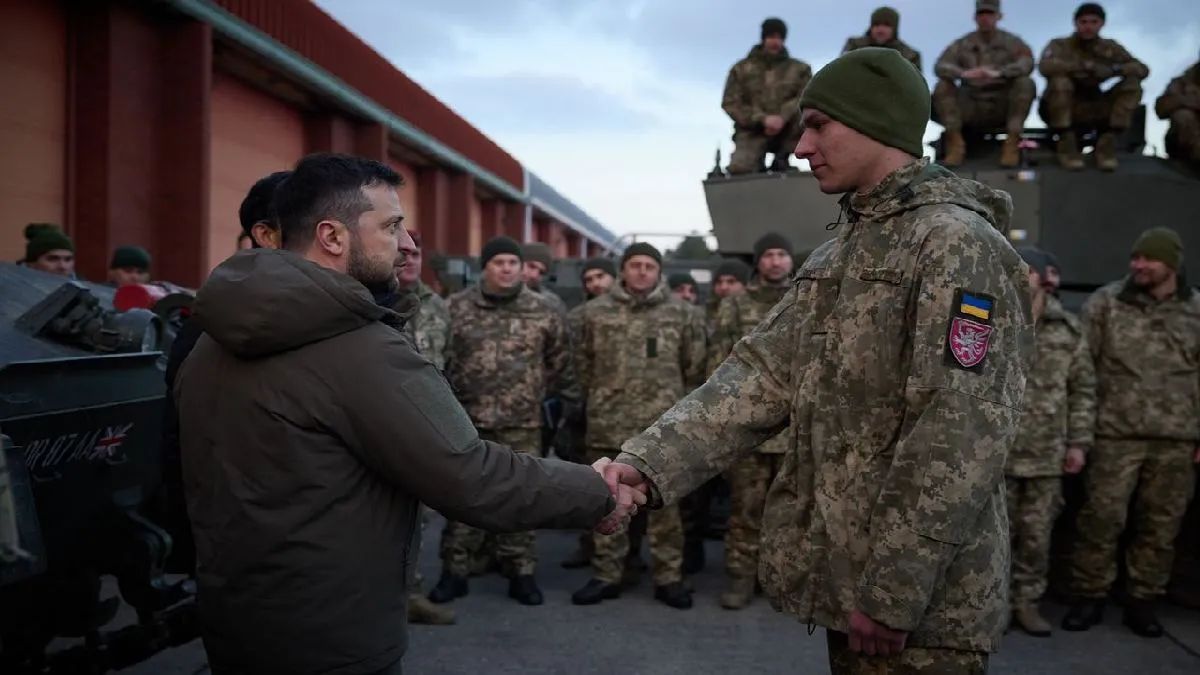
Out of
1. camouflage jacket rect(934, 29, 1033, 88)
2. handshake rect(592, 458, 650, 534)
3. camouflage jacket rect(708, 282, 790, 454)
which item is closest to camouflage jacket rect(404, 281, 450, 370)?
camouflage jacket rect(708, 282, 790, 454)

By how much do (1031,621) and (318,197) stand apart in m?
4.62

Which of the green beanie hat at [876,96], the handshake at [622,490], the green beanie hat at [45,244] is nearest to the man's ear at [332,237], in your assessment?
the handshake at [622,490]

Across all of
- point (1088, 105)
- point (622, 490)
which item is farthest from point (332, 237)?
point (1088, 105)

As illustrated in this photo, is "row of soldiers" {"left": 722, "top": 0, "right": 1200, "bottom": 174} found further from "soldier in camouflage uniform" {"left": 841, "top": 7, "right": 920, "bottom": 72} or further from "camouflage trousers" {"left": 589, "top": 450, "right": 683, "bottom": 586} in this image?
"camouflage trousers" {"left": 589, "top": 450, "right": 683, "bottom": 586}

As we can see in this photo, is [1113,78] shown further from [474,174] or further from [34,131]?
[474,174]

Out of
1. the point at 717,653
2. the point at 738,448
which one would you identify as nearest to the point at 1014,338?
the point at 738,448

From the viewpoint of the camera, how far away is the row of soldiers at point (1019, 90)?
25.3ft

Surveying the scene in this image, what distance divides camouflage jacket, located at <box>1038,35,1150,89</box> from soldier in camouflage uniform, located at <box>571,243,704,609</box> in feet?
11.9

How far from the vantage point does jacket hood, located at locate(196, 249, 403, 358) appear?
203 centimetres

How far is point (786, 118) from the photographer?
873 cm

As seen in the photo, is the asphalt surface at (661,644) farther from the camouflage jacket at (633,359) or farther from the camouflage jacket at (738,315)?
the camouflage jacket at (738,315)

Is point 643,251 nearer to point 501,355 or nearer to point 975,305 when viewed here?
point 501,355

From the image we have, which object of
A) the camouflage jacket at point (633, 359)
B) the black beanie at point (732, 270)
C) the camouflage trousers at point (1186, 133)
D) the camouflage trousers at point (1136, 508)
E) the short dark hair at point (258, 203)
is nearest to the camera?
the short dark hair at point (258, 203)

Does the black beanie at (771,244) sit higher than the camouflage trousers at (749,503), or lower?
higher
